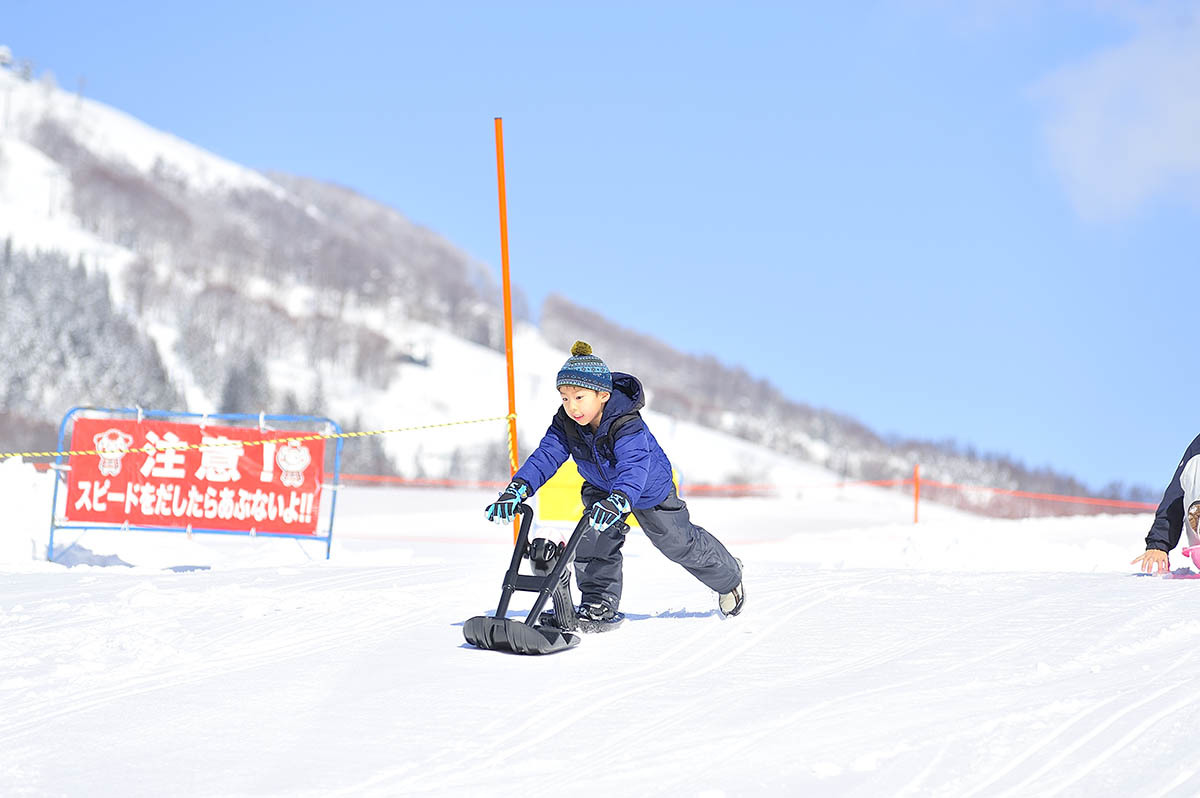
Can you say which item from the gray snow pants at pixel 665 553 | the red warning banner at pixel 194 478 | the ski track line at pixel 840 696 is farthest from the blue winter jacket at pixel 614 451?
the red warning banner at pixel 194 478

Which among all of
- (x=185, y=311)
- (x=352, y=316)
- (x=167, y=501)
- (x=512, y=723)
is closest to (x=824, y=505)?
(x=167, y=501)

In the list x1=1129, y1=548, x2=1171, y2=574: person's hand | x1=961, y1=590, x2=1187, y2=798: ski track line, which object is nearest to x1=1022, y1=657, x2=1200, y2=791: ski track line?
x1=961, y1=590, x2=1187, y2=798: ski track line

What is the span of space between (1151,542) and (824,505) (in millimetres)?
21246

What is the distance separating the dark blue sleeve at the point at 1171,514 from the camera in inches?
259

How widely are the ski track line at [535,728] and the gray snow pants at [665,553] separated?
15.6 inches

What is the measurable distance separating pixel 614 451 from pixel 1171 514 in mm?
3799

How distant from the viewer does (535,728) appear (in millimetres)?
3660

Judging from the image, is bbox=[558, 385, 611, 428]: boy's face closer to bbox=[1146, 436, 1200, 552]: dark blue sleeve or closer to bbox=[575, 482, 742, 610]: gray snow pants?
bbox=[575, 482, 742, 610]: gray snow pants

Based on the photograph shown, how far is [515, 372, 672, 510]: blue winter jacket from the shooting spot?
16.2 feet

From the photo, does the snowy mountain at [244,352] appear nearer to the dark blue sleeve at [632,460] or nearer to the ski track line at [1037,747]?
the dark blue sleeve at [632,460]

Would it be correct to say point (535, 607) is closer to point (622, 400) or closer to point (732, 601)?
point (622, 400)

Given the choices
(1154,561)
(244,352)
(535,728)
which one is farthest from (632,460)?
(244,352)

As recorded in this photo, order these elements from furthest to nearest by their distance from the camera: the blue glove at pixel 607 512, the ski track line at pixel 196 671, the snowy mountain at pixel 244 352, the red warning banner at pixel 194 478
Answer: the snowy mountain at pixel 244 352, the red warning banner at pixel 194 478, the blue glove at pixel 607 512, the ski track line at pixel 196 671

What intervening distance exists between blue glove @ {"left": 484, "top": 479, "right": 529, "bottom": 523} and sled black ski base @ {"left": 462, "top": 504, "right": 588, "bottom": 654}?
0.04 meters
